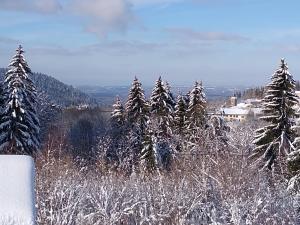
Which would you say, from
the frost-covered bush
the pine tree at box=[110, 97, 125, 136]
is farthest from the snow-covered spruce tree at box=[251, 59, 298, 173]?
the pine tree at box=[110, 97, 125, 136]

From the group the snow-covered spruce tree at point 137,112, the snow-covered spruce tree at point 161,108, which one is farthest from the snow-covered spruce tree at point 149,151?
the snow-covered spruce tree at point 137,112

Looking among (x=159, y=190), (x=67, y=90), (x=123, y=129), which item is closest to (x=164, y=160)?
(x=123, y=129)

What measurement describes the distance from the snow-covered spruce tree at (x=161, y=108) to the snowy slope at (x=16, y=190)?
25.0 metres

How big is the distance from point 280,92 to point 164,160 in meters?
9.45

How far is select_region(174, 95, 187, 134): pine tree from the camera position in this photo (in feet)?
112

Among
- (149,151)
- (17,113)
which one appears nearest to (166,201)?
(17,113)

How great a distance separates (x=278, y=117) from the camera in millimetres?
22797

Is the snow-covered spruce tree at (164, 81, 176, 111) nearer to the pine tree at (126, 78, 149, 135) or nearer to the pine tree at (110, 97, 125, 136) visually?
the pine tree at (126, 78, 149, 135)

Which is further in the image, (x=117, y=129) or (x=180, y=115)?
(x=117, y=129)

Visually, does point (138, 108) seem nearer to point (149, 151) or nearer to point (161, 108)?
point (161, 108)

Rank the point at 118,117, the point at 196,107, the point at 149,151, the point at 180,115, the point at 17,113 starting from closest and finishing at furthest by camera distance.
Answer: the point at 17,113 < the point at 149,151 < the point at 196,107 < the point at 180,115 < the point at 118,117

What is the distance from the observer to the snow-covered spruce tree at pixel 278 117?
22578 mm

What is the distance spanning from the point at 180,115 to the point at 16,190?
1121 inches

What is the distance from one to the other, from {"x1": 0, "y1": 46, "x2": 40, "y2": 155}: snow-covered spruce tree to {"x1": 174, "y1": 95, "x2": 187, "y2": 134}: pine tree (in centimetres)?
1067
